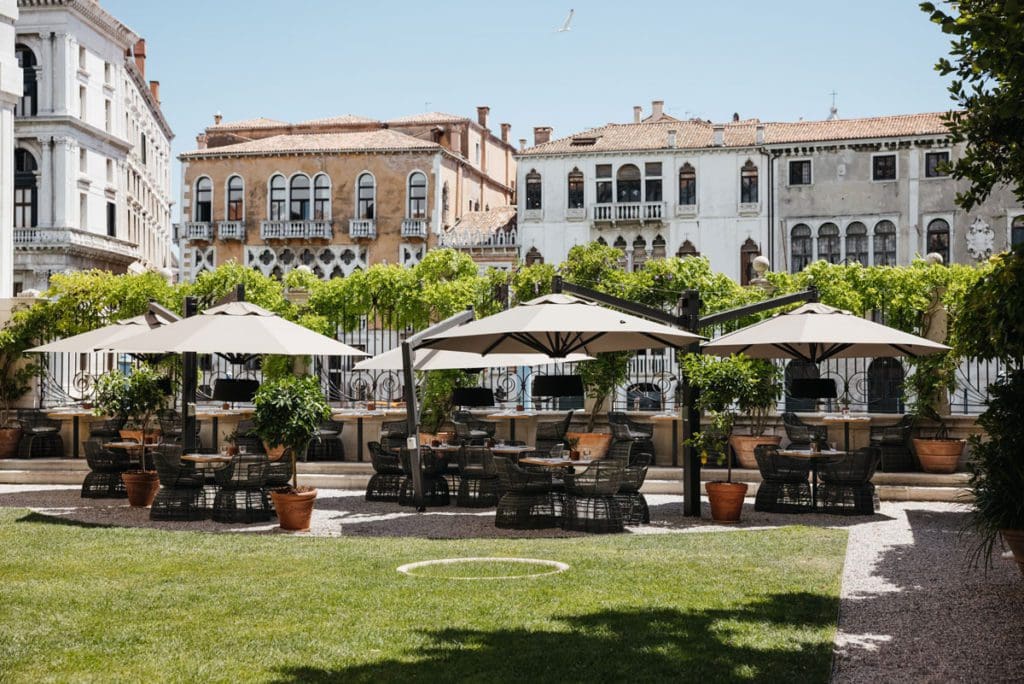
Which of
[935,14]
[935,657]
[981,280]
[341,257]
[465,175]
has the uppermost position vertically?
[465,175]

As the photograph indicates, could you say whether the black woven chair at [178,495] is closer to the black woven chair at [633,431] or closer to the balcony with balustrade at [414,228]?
the black woven chair at [633,431]

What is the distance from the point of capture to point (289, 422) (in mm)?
12922

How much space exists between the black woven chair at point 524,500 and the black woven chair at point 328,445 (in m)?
6.10

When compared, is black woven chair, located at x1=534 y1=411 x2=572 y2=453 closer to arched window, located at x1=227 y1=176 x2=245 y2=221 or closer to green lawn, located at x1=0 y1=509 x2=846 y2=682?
green lawn, located at x1=0 y1=509 x2=846 y2=682

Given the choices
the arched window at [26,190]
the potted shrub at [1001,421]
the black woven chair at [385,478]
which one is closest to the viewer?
the potted shrub at [1001,421]

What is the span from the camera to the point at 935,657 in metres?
7.15

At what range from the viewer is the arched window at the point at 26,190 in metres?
53.9

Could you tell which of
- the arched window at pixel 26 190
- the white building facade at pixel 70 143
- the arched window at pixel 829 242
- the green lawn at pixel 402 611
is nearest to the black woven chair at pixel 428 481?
the green lawn at pixel 402 611

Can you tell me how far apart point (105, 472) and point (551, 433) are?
249 inches

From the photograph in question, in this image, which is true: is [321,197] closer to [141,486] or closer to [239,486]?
[141,486]

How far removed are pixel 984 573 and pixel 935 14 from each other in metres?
5.36

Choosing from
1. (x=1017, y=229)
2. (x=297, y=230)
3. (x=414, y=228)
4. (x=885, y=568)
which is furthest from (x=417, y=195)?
(x=885, y=568)

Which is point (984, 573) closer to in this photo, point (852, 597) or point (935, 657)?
point (852, 597)

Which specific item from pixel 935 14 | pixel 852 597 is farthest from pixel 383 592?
pixel 935 14
